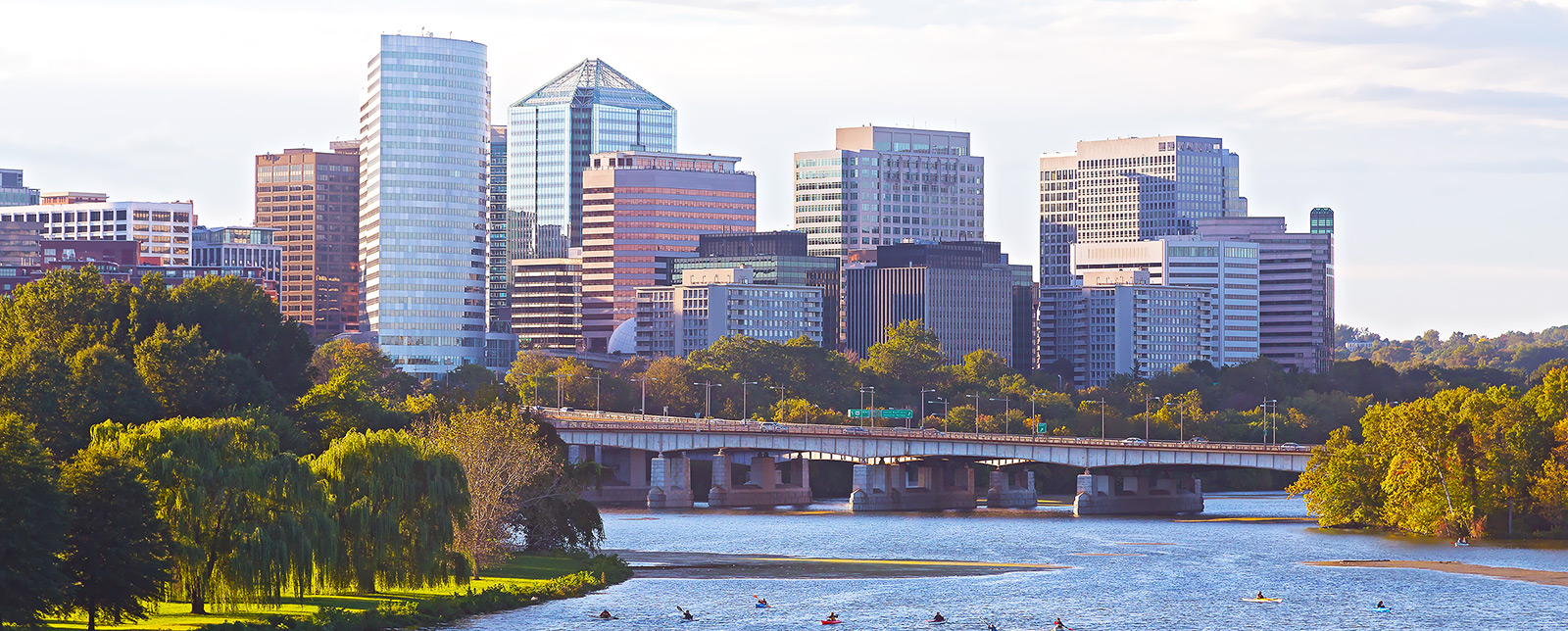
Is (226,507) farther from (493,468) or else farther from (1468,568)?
(1468,568)

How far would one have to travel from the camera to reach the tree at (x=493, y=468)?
378 feet

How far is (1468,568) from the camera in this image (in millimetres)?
138125

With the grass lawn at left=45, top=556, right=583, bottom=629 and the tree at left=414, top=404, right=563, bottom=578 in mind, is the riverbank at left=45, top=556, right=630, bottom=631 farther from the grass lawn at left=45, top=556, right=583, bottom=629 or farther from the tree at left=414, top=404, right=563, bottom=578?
the tree at left=414, top=404, right=563, bottom=578

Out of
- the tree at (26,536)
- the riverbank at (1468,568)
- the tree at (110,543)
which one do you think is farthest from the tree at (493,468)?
the riverbank at (1468,568)

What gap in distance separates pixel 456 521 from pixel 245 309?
49.4 meters

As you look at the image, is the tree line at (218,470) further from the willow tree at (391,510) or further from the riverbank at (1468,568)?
the riverbank at (1468,568)

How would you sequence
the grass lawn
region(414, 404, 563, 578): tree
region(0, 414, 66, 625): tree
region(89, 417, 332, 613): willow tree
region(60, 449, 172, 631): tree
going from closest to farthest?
region(0, 414, 66, 625): tree → region(60, 449, 172, 631): tree → the grass lawn → region(89, 417, 332, 613): willow tree → region(414, 404, 563, 578): tree

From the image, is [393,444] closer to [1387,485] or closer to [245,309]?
[245,309]

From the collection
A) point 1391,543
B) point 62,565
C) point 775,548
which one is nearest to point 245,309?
point 775,548

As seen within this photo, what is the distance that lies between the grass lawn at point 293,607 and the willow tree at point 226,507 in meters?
0.76

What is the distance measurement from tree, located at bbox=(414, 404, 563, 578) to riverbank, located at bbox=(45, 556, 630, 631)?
6.67ft

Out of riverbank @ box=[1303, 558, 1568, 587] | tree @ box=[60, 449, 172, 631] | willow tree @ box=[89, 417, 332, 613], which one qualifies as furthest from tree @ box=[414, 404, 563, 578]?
riverbank @ box=[1303, 558, 1568, 587]

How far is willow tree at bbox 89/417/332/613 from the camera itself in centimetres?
8825

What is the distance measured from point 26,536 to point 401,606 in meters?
22.4
